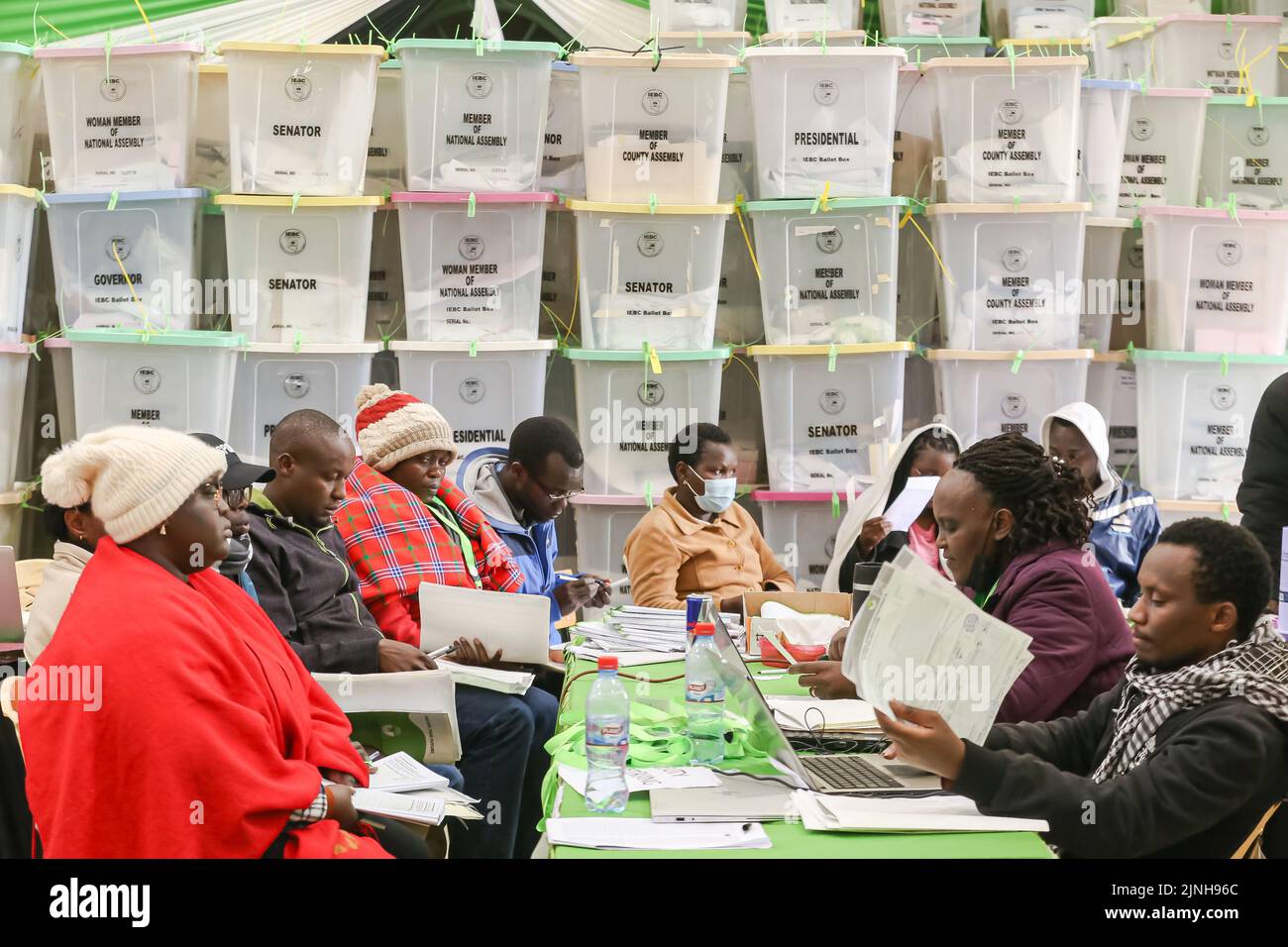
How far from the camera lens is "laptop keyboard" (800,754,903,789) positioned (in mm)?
1745

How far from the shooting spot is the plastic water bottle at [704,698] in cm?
191

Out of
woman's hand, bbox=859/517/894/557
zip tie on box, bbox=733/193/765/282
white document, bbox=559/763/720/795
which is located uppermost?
zip tie on box, bbox=733/193/765/282

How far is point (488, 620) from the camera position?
2.86 m

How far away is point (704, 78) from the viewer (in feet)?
13.6

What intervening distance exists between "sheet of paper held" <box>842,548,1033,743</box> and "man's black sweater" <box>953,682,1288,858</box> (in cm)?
7

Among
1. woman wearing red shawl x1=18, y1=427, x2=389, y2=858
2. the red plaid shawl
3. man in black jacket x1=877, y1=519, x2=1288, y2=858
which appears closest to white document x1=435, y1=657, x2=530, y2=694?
the red plaid shawl

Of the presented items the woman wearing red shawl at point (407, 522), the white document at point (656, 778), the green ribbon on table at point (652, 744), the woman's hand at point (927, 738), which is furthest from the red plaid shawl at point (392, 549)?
the woman's hand at point (927, 738)

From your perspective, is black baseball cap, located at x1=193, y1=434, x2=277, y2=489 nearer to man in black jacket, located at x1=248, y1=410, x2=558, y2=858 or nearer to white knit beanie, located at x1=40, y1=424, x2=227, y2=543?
man in black jacket, located at x1=248, y1=410, x2=558, y2=858

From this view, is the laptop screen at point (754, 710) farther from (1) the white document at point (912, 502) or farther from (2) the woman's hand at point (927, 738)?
(1) the white document at point (912, 502)

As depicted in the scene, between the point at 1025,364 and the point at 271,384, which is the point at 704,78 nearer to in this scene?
the point at 1025,364
